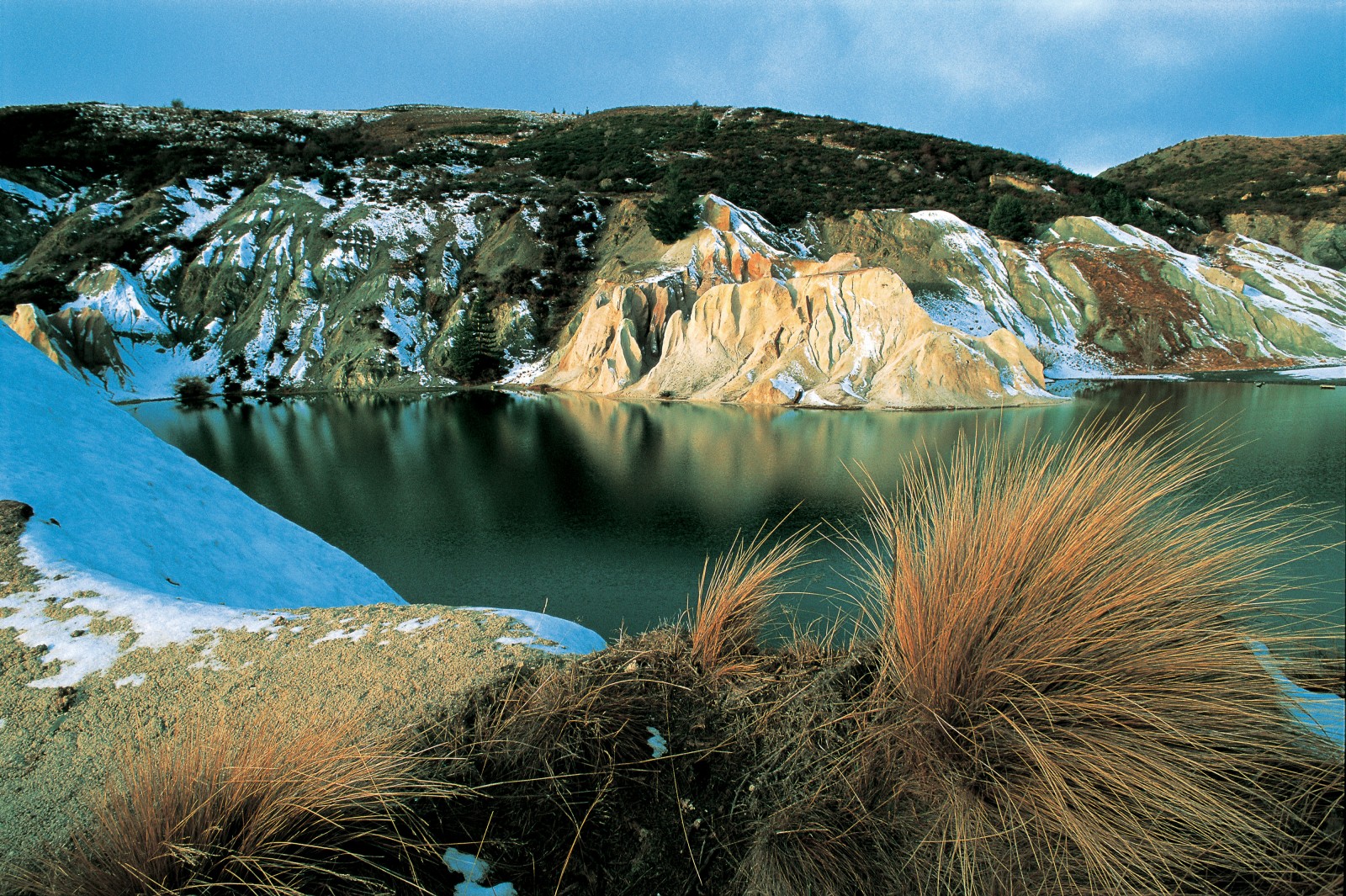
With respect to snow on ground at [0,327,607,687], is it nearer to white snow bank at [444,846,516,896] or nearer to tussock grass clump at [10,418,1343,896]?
tussock grass clump at [10,418,1343,896]

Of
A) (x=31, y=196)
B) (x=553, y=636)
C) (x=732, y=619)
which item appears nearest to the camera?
(x=732, y=619)

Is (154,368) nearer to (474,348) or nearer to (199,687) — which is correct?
(474,348)

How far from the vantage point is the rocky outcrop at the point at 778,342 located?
26.0 m

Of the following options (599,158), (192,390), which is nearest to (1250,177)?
(599,158)

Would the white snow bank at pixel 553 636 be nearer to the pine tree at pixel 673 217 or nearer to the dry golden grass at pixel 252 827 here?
the dry golden grass at pixel 252 827

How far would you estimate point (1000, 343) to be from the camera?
2844 cm

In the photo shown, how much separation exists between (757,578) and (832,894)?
5.45 feet

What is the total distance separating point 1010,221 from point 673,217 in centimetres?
2499

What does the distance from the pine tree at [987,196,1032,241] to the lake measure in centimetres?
2171

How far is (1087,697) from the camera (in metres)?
1.97

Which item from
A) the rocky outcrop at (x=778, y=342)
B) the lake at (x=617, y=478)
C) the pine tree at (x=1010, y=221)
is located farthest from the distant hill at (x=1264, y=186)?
the rocky outcrop at (x=778, y=342)

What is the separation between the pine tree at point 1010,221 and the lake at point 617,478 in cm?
2171

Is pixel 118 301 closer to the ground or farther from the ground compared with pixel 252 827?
farther from the ground

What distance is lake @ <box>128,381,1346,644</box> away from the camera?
9.17 m
